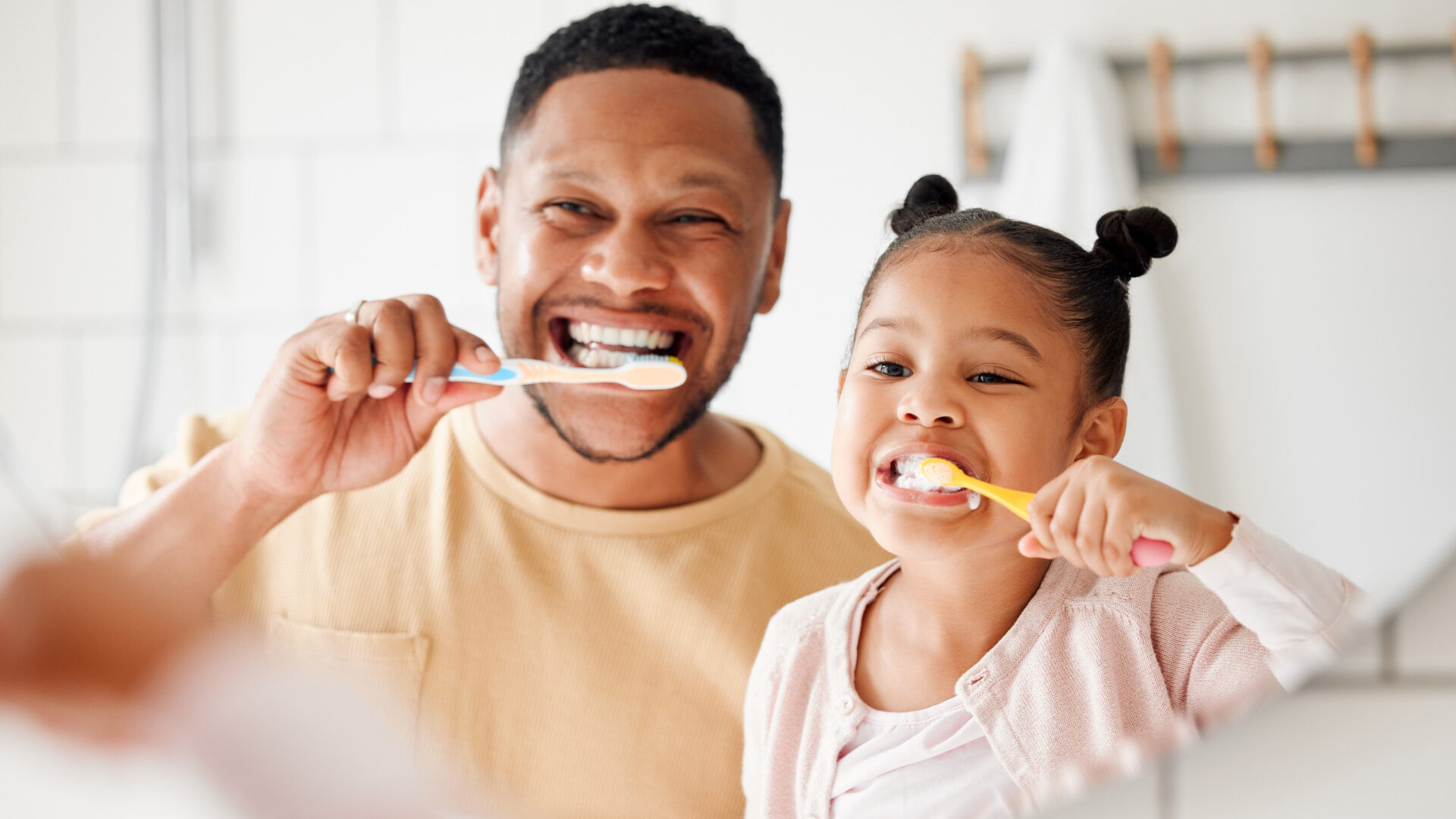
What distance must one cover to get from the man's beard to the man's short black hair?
0.08m

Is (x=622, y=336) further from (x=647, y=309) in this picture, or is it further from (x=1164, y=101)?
(x=1164, y=101)

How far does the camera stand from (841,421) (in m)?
0.46

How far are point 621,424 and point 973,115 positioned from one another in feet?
0.77

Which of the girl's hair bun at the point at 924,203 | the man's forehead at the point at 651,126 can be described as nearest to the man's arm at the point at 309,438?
the man's forehead at the point at 651,126

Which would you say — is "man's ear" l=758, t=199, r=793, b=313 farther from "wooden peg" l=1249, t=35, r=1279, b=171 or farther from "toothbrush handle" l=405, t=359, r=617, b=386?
"wooden peg" l=1249, t=35, r=1279, b=171

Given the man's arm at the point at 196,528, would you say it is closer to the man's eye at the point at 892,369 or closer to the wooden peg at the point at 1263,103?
the man's eye at the point at 892,369

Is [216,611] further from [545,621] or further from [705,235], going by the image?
[705,235]

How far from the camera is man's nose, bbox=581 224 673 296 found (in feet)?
1.64

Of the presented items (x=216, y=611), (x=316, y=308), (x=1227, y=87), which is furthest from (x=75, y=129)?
(x=1227, y=87)

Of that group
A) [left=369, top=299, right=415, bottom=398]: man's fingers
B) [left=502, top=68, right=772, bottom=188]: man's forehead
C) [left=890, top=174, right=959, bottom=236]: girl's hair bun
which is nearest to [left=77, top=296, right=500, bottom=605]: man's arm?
[left=369, top=299, right=415, bottom=398]: man's fingers

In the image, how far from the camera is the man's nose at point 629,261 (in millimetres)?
499

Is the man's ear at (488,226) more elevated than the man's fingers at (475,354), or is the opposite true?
the man's ear at (488,226)

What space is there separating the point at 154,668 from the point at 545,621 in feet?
0.62

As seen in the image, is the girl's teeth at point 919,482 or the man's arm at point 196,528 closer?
the girl's teeth at point 919,482
